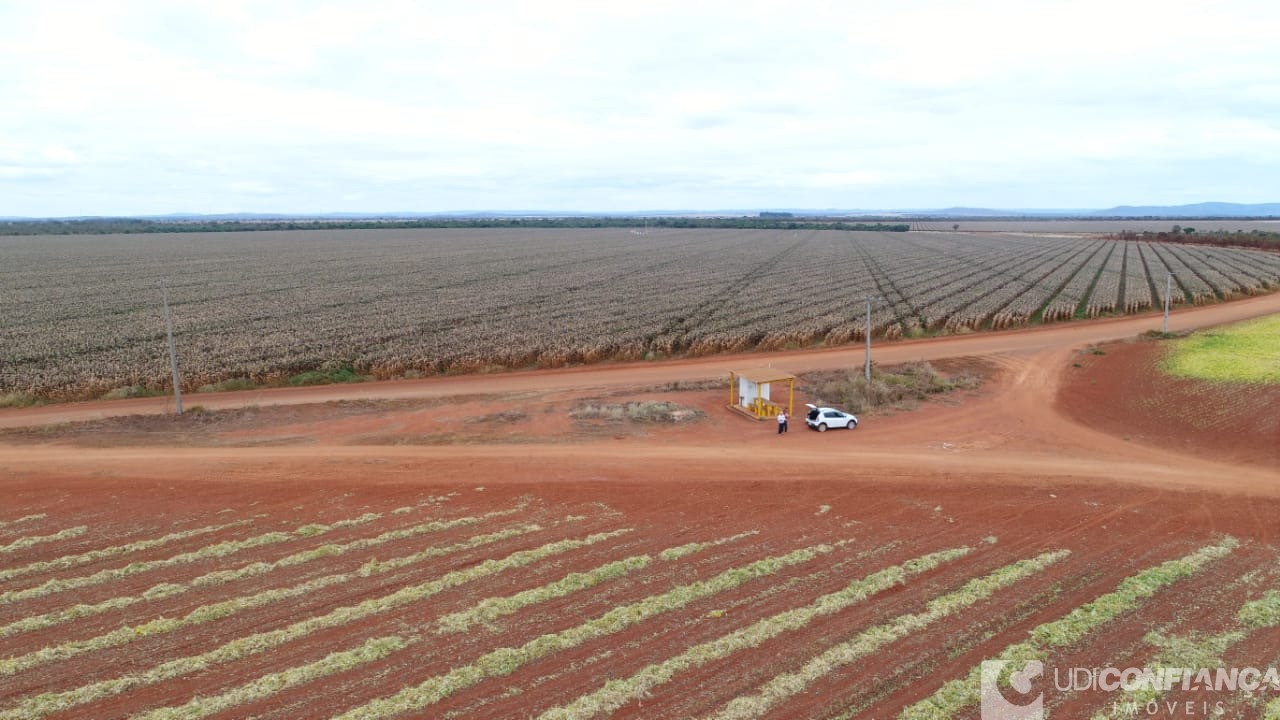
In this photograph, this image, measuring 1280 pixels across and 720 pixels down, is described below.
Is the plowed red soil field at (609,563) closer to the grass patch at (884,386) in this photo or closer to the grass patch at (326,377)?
the grass patch at (884,386)

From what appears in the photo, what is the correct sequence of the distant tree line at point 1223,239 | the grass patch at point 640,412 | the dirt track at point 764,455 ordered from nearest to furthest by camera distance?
1. the dirt track at point 764,455
2. the grass patch at point 640,412
3. the distant tree line at point 1223,239

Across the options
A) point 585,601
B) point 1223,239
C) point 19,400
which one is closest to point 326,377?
point 19,400

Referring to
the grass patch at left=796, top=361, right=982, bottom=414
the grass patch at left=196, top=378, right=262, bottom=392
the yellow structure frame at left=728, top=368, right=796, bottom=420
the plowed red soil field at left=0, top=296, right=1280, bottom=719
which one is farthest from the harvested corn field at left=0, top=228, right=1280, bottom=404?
the yellow structure frame at left=728, top=368, right=796, bottom=420

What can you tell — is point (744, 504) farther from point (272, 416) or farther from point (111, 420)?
point (111, 420)

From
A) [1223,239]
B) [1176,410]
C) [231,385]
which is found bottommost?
[1176,410]

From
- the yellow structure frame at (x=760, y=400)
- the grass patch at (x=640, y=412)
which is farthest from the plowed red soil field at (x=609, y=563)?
the yellow structure frame at (x=760, y=400)

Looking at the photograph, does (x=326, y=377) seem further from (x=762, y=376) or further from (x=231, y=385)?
(x=762, y=376)

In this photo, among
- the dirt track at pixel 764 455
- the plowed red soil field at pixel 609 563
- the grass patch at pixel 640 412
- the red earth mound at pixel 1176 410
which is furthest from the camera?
the grass patch at pixel 640 412

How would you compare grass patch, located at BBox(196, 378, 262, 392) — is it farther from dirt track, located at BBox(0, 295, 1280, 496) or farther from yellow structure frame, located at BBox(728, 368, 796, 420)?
yellow structure frame, located at BBox(728, 368, 796, 420)
